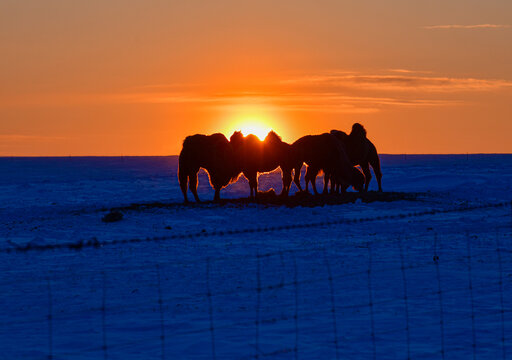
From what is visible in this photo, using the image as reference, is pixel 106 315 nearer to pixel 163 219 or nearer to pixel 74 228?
pixel 74 228

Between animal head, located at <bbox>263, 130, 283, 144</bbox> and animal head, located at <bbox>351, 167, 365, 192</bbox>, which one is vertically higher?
animal head, located at <bbox>263, 130, 283, 144</bbox>

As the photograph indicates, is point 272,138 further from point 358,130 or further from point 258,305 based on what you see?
point 258,305

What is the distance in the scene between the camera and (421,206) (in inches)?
998

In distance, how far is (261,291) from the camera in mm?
11531

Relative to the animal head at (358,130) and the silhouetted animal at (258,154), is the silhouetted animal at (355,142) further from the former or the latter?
the silhouetted animal at (258,154)

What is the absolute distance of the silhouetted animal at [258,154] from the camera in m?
26.3

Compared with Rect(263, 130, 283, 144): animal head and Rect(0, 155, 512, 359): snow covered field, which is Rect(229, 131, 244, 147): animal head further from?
Rect(0, 155, 512, 359): snow covered field

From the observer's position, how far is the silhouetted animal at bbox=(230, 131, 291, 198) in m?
26.3

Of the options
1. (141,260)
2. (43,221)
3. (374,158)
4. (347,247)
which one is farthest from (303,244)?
(374,158)

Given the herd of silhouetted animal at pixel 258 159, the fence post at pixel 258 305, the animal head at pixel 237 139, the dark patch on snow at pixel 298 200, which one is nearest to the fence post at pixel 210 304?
the fence post at pixel 258 305

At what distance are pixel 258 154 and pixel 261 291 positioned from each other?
15.2 metres

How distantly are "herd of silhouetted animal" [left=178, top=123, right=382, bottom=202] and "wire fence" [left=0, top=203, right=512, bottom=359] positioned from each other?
10985 millimetres

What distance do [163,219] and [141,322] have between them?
12265 mm

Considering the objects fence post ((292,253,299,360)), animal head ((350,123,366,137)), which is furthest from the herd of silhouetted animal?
fence post ((292,253,299,360))
